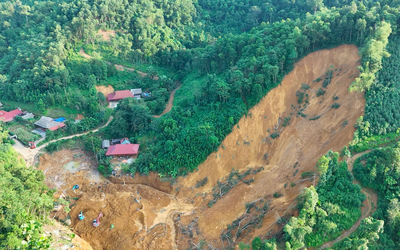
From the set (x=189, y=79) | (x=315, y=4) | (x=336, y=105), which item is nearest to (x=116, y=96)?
(x=189, y=79)

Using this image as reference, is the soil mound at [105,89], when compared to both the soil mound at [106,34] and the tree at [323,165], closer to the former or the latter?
the soil mound at [106,34]

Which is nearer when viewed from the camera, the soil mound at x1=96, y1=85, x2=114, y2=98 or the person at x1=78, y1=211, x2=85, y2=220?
the person at x1=78, y1=211, x2=85, y2=220

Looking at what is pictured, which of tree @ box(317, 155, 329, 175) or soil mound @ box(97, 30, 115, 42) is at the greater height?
soil mound @ box(97, 30, 115, 42)

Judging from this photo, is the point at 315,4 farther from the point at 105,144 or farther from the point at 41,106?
the point at 41,106

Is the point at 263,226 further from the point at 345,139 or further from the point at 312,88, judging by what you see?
the point at 312,88

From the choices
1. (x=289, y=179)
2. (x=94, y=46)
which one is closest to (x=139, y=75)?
→ (x=94, y=46)

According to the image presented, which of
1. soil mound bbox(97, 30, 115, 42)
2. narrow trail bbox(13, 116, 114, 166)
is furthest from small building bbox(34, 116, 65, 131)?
soil mound bbox(97, 30, 115, 42)

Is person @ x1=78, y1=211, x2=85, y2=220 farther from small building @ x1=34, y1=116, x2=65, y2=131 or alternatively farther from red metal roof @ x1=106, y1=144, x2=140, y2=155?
small building @ x1=34, y1=116, x2=65, y2=131
